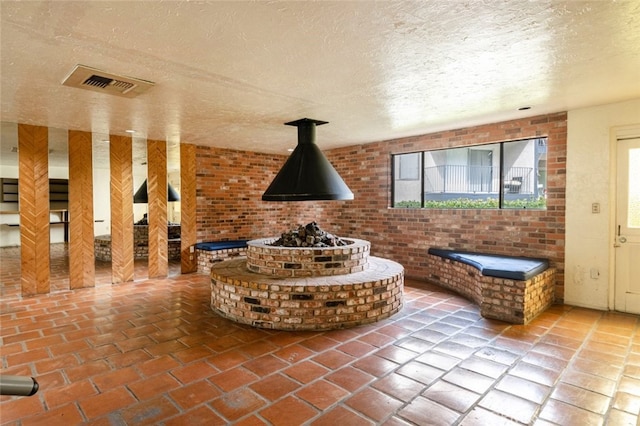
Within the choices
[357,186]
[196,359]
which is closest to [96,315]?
[196,359]

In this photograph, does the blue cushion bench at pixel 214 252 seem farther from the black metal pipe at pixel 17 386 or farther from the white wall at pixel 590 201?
the black metal pipe at pixel 17 386

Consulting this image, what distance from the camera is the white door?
3949 millimetres

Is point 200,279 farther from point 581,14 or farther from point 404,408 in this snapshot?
point 581,14

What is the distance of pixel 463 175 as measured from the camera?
948 centimetres

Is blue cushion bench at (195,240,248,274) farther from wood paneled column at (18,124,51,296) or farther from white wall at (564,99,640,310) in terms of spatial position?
white wall at (564,99,640,310)

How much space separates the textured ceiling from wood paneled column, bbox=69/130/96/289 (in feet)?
2.35

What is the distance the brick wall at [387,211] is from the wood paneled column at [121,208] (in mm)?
1228

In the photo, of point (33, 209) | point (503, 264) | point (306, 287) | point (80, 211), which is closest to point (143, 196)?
point (80, 211)

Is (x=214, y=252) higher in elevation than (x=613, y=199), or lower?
lower

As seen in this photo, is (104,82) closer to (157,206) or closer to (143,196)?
(157,206)

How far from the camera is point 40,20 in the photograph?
6.86ft

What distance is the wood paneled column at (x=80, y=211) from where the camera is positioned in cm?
521

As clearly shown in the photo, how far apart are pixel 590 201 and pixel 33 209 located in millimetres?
7196

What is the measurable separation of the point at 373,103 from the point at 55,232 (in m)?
10.8
